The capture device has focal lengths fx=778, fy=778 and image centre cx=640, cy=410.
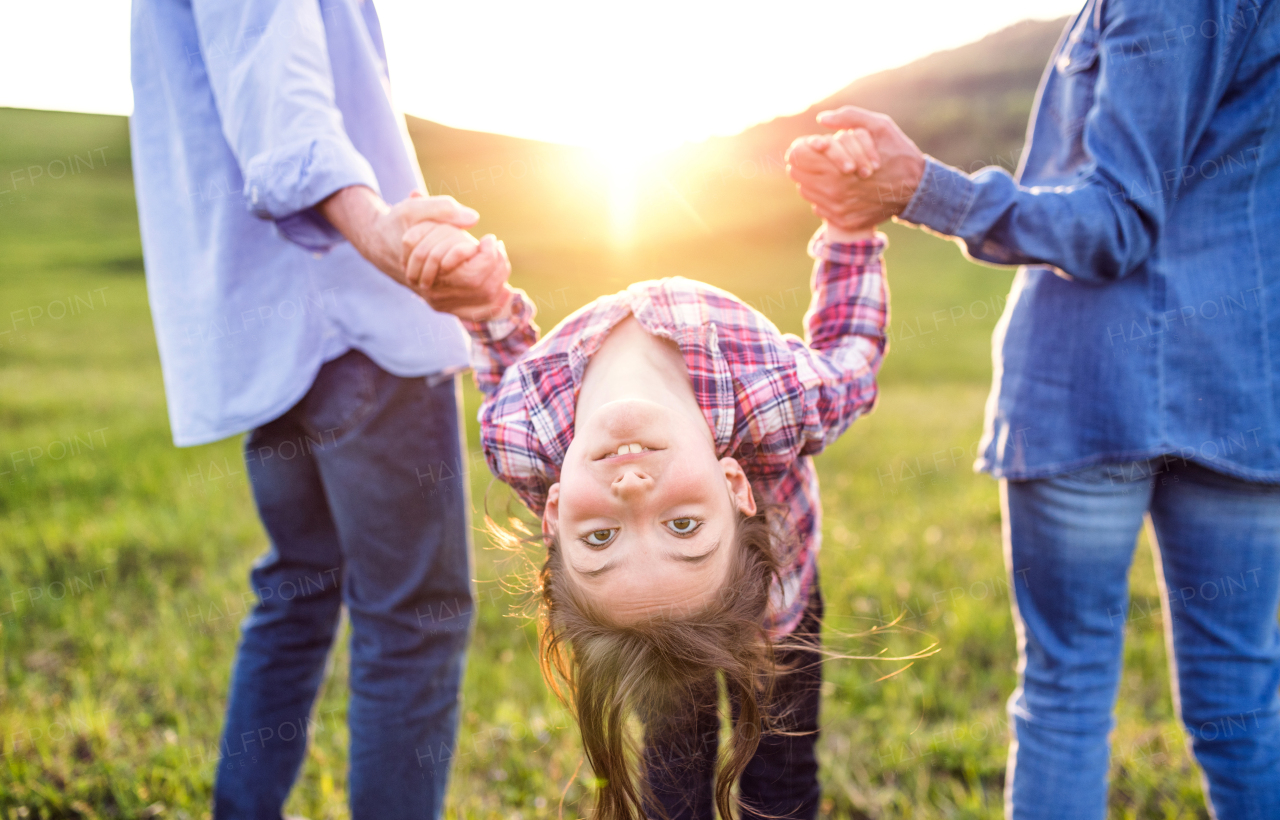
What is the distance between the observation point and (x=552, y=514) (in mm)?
1606

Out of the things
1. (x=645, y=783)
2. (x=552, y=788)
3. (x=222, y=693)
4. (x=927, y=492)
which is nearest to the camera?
(x=645, y=783)

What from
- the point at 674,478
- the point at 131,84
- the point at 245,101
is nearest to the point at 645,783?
the point at 674,478

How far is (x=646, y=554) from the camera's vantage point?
1.46 meters

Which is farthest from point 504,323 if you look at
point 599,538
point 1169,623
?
point 1169,623

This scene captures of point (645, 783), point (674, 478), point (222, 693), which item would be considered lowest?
point (222, 693)

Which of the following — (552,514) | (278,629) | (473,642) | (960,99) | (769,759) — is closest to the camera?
(552,514)

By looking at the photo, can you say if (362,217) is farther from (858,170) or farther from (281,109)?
(858,170)

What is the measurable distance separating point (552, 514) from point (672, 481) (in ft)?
1.01

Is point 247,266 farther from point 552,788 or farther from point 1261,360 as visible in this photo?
point 1261,360

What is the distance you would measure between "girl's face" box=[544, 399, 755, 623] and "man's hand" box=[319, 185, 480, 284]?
18.3 inches

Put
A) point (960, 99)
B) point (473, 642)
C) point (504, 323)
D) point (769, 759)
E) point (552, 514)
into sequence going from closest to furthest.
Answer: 1. point (552, 514)
2. point (504, 323)
3. point (769, 759)
4. point (473, 642)
5. point (960, 99)

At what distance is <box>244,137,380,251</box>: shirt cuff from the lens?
1.50 metres

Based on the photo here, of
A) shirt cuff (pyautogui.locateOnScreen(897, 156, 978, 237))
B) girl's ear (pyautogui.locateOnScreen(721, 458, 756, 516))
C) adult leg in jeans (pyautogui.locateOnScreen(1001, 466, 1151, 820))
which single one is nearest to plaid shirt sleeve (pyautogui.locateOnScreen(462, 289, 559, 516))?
girl's ear (pyautogui.locateOnScreen(721, 458, 756, 516))

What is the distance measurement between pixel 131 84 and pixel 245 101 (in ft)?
1.43
